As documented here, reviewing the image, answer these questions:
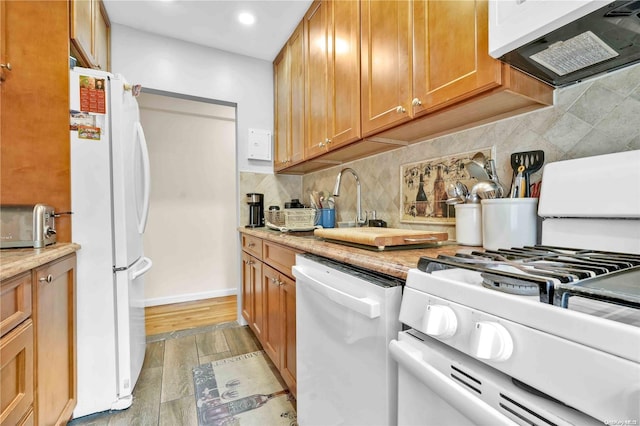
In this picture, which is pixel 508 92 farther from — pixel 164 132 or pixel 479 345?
pixel 164 132

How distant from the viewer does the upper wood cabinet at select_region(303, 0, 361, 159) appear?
61.8 inches

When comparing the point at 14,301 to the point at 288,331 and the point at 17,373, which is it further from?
the point at 288,331

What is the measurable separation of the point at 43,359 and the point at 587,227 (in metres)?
1.97

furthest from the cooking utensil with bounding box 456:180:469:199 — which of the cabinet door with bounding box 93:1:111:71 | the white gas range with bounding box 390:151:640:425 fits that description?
the cabinet door with bounding box 93:1:111:71

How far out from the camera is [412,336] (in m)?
0.63

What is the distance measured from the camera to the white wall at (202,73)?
231 cm

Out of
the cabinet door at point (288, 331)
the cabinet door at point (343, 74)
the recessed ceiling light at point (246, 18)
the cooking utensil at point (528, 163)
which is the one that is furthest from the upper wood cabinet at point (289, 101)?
the cooking utensil at point (528, 163)

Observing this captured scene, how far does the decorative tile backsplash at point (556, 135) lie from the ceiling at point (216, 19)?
134cm

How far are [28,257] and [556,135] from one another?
6.40ft

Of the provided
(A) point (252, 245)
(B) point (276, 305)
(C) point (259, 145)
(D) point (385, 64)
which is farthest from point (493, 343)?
(C) point (259, 145)

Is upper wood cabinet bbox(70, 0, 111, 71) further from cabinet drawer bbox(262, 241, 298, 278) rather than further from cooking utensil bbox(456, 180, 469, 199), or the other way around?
cooking utensil bbox(456, 180, 469, 199)

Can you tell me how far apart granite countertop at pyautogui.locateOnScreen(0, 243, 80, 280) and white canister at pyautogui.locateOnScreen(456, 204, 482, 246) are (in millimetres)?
1547

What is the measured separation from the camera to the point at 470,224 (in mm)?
1151

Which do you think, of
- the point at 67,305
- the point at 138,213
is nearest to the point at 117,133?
the point at 138,213
